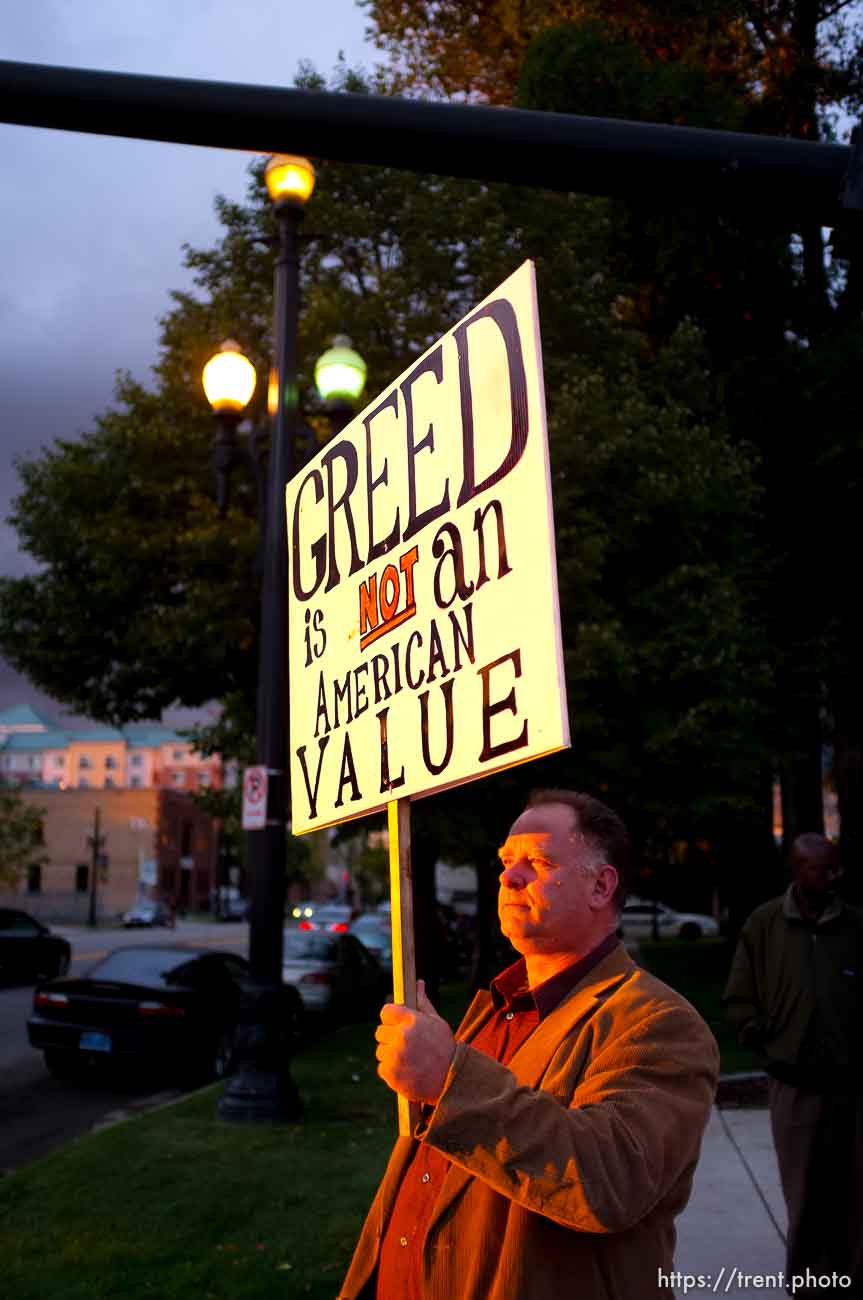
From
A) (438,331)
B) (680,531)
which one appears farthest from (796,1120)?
(438,331)

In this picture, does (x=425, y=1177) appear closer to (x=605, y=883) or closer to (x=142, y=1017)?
(x=605, y=883)

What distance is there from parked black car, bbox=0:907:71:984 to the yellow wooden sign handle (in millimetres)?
23091

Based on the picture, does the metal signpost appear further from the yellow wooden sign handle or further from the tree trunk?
the tree trunk

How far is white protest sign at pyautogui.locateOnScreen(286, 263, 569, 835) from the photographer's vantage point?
92.9 inches

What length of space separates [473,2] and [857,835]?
1704 centimetres

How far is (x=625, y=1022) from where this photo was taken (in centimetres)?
223

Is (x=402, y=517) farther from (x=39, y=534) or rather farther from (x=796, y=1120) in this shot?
(x=39, y=534)

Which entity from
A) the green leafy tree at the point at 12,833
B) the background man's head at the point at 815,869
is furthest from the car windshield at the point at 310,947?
the green leafy tree at the point at 12,833

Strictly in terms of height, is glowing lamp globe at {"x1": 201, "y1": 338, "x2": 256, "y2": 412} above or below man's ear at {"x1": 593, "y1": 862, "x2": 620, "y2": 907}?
above

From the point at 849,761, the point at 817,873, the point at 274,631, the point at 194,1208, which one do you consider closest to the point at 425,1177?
the point at 817,873

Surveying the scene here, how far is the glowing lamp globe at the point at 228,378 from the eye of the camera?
34.4 feet

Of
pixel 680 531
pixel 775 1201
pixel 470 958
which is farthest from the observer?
pixel 470 958

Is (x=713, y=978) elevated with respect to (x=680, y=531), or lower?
lower

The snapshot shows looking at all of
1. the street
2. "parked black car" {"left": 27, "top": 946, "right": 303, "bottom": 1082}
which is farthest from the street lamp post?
"parked black car" {"left": 27, "top": 946, "right": 303, "bottom": 1082}
